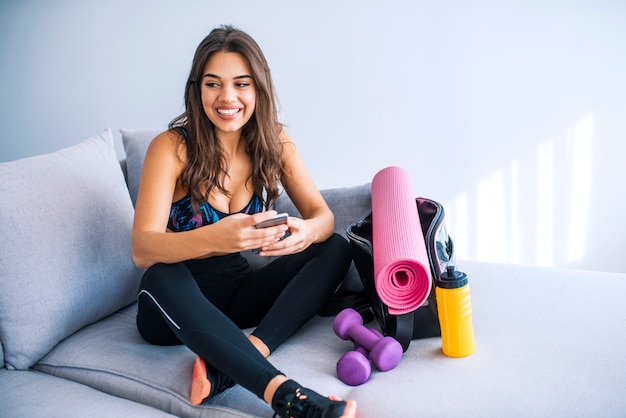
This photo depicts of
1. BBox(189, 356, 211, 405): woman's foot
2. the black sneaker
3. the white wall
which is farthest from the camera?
the white wall

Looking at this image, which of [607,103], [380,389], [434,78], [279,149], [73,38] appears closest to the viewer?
[380,389]

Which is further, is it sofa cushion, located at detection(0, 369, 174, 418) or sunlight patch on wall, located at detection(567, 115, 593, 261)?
sunlight patch on wall, located at detection(567, 115, 593, 261)

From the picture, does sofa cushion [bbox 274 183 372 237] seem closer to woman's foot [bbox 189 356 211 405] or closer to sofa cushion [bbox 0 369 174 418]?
woman's foot [bbox 189 356 211 405]

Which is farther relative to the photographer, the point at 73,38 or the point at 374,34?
the point at 73,38

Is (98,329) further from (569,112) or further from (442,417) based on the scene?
(569,112)

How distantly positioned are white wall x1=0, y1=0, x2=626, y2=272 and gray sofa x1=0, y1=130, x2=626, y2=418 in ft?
1.83

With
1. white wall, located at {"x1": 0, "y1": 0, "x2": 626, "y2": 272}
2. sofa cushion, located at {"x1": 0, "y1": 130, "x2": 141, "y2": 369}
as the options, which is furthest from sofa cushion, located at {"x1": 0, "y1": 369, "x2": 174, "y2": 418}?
white wall, located at {"x1": 0, "y1": 0, "x2": 626, "y2": 272}

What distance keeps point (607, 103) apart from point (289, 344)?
4.83ft

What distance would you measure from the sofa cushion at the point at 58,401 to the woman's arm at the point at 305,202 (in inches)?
22.1

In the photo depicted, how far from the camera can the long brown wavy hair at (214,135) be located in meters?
1.71

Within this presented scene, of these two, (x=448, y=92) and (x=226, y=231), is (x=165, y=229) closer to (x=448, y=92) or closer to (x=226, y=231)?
(x=226, y=231)

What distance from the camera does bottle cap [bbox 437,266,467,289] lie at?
142 cm

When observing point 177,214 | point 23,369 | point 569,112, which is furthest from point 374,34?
point 23,369

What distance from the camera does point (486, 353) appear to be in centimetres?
144
